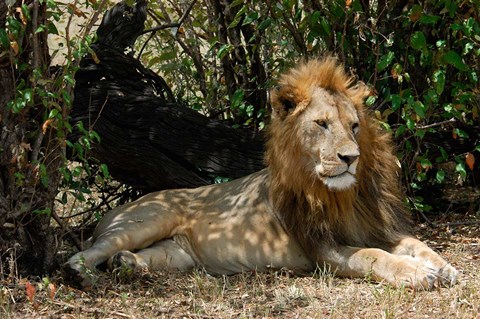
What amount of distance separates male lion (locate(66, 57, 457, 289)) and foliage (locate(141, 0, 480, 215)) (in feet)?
1.51

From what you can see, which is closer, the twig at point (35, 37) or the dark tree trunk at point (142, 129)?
the twig at point (35, 37)

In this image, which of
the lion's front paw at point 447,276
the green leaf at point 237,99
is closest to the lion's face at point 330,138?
the lion's front paw at point 447,276

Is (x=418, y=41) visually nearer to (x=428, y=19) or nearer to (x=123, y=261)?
(x=428, y=19)

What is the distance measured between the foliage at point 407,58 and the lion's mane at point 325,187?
1.17 ft

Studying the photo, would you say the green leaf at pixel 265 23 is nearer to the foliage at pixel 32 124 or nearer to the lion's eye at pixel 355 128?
the lion's eye at pixel 355 128

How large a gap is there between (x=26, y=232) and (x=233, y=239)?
1249 millimetres

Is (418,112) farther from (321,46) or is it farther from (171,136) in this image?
(171,136)

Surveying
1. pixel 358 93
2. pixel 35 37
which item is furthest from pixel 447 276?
pixel 35 37

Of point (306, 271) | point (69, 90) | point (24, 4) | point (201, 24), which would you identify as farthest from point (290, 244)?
point (201, 24)

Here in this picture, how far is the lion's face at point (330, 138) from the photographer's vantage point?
470 centimetres

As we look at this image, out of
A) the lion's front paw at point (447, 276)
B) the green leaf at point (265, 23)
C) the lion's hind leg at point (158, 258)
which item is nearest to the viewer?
the lion's front paw at point (447, 276)

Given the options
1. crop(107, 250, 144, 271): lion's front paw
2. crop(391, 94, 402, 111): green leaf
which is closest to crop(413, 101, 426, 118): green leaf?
crop(391, 94, 402, 111): green leaf

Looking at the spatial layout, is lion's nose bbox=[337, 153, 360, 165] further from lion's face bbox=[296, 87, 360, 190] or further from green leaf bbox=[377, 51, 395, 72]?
green leaf bbox=[377, 51, 395, 72]

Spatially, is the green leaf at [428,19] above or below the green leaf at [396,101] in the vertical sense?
above
